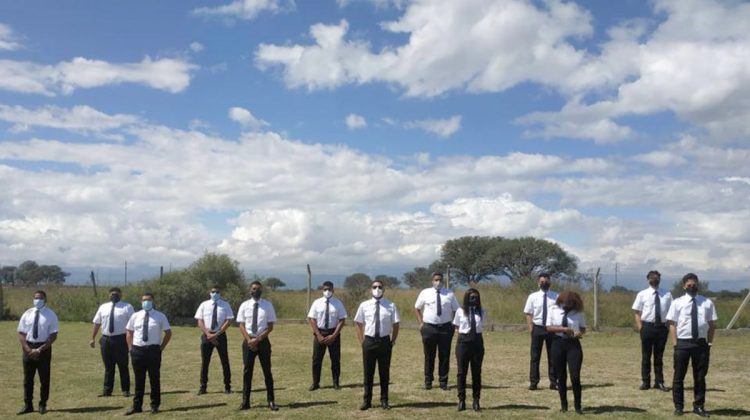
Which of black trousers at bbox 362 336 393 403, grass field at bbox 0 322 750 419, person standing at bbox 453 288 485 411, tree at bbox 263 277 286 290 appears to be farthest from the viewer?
tree at bbox 263 277 286 290

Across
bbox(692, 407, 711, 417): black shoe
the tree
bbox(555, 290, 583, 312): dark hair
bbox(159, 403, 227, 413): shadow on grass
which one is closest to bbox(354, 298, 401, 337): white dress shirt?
bbox(555, 290, 583, 312): dark hair

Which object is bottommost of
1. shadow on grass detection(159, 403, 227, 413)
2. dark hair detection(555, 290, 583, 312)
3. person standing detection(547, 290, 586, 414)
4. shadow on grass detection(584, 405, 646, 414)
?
shadow on grass detection(159, 403, 227, 413)

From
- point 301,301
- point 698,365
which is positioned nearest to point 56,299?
point 301,301

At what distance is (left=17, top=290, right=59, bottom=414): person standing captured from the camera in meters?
11.3

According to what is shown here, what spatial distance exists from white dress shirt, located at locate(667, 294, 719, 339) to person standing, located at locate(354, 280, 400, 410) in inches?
170

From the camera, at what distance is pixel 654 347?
12.3 m

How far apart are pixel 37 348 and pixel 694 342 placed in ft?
34.7

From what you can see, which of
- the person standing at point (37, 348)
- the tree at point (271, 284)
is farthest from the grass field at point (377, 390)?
the tree at point (271, 284)

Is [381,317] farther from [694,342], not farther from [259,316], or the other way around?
[694,342]

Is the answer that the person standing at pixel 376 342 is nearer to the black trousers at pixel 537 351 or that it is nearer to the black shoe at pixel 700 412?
the black trousers at pixel 537 351

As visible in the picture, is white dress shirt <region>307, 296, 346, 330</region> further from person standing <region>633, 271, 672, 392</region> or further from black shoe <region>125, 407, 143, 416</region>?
person standing <region>633, 271, 672, 392</region>

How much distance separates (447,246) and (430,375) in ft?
173

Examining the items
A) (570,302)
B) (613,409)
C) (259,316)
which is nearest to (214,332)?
(259,316)

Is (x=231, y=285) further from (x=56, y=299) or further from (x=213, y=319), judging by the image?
(x=213, y=319)
